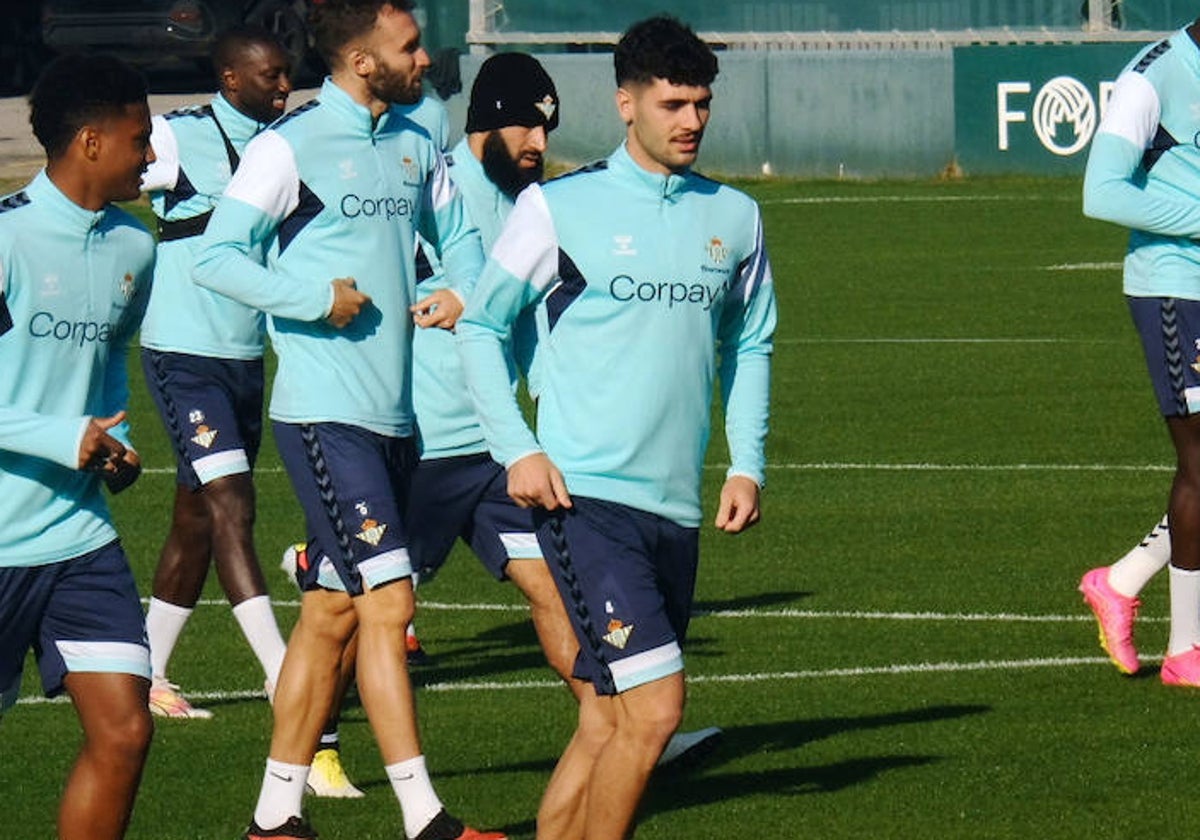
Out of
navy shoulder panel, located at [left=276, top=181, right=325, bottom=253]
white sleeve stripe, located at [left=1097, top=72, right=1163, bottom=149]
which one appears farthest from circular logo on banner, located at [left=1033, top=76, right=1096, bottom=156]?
navy shoulder panel, located at [left=276, top=181, right=325, bottom=253]

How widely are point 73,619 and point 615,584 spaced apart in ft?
4.27

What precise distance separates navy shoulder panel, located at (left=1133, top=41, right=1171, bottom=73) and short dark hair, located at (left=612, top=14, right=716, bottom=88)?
3125 millimetres

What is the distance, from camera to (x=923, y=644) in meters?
11.0

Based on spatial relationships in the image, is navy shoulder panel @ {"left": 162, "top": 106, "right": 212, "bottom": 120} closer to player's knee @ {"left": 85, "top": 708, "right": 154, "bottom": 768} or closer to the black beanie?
the black beanie

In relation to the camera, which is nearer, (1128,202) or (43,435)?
(43,435)

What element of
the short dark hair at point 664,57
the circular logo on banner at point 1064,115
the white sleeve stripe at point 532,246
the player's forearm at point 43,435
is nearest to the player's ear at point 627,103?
the short dark hair at point 664,57

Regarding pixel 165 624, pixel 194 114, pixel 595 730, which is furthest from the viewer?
pixel 194 114

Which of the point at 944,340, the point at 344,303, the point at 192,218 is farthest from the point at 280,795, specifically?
the point at 944,340

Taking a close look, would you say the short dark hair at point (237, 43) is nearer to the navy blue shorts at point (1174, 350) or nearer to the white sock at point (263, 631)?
the white sock at point (263, 631)

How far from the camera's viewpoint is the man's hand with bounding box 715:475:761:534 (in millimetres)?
7234

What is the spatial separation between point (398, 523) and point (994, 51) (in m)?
24.3

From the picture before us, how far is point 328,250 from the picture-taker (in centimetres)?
835

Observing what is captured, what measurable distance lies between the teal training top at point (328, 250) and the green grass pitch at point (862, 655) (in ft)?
4.13

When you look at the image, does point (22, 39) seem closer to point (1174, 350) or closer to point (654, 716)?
point (1174, 350)
